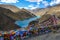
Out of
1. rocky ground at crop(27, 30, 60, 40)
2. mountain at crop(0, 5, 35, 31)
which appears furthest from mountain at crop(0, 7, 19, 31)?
rocky ground at crop(27, 30, 60, 40)

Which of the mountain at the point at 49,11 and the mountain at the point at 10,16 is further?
the mountain at the point at 49,11

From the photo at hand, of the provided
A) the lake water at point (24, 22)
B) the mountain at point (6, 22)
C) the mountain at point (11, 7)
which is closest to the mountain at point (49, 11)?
the lake water at point (24, 22)

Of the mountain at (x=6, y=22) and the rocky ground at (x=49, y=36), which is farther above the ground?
the mountain at (x=6, y=22)

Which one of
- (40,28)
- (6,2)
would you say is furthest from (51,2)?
(6,2)

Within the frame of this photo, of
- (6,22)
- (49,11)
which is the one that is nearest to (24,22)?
(6,22)

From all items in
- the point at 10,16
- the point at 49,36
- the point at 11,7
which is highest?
the point at 11,7

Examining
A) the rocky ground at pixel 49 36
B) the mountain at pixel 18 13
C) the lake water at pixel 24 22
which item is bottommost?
the rocky ground at pixel 49 36

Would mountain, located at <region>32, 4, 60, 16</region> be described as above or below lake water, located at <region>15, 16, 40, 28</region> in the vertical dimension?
above

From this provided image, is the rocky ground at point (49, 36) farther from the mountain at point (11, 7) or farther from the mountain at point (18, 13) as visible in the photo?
the mountain at point (11, 7)

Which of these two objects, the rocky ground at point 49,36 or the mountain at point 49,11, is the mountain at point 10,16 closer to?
the mountain at point 49,11

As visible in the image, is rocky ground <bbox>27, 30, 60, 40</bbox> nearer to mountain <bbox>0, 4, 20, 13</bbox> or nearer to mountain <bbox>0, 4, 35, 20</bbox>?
mountain <bbox>0, 4, 35, 20</bbox>

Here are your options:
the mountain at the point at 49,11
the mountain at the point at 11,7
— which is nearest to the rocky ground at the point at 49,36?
the mountain at the point at 49,11

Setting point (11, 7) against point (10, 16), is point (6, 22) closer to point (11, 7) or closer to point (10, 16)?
point (10, 16)
